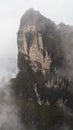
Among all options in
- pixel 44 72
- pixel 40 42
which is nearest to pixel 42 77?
pixel 44 72

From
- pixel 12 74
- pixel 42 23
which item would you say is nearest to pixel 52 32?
pixel 42 23

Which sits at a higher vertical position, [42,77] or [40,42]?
[40,42]

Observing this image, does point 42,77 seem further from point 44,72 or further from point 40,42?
point 40,42

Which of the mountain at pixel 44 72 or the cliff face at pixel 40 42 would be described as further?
the cliff face at pixel 40 42

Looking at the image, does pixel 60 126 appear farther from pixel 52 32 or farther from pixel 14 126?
pixel 52 32

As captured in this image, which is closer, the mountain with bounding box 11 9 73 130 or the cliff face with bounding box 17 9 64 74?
the mountain with bounding box 11 9 73 130
